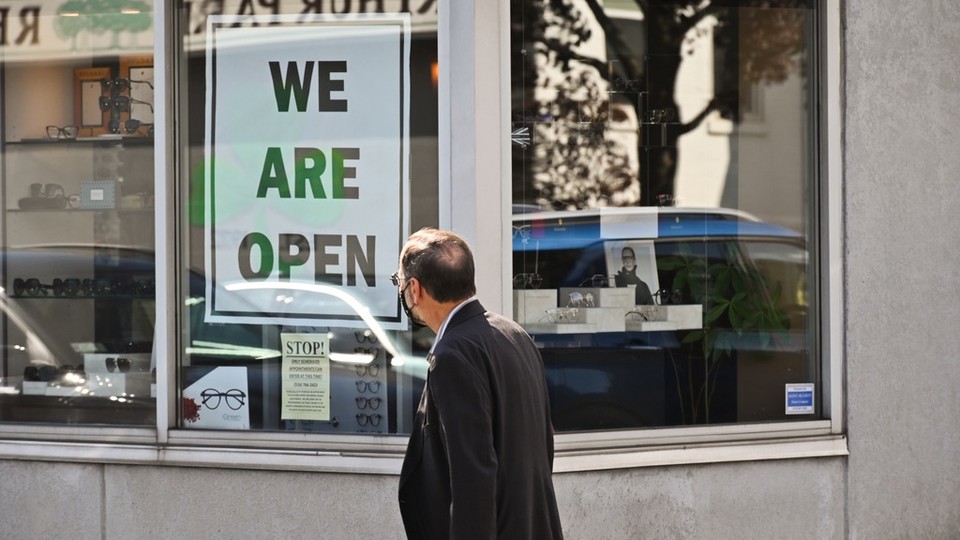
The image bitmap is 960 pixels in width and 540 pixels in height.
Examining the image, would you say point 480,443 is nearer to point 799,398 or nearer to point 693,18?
point 799,398

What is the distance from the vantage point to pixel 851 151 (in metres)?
→ 6.70

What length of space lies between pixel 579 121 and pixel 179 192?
210 cm

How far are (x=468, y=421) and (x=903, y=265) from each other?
A: 13.0ft

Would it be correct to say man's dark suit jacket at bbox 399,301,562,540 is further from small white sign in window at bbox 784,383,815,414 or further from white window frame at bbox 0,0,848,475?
small white sign in window at bbox 784,383,815,414

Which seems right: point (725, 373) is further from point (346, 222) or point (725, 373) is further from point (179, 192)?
point (179, 192)

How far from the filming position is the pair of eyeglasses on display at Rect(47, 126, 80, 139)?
691 centimetres

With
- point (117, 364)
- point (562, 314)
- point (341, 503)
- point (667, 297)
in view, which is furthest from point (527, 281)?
point (117, 364)

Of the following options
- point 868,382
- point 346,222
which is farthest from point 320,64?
point 868,382

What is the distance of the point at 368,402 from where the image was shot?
6.41 m

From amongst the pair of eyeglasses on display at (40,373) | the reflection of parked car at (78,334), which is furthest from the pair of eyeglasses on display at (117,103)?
the pair of eyeglasses on display at (40,373)

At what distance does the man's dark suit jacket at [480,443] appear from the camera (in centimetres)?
351

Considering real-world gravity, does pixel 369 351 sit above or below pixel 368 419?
above

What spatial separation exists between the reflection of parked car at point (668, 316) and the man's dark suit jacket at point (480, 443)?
2.59 meters

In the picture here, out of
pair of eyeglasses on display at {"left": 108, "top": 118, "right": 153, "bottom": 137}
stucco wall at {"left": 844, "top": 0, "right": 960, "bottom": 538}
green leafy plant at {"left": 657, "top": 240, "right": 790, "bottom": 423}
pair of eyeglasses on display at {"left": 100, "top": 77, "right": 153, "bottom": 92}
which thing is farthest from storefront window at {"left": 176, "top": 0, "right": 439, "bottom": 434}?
stucco wall at {"left": 844, "top": 0, "right": 960, "bottom": 538}
